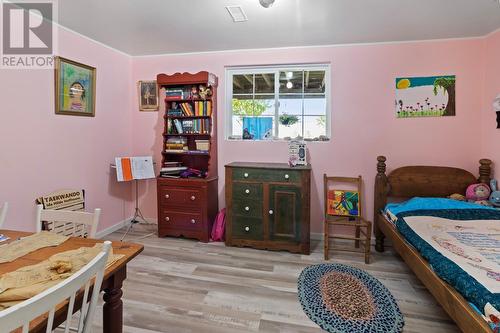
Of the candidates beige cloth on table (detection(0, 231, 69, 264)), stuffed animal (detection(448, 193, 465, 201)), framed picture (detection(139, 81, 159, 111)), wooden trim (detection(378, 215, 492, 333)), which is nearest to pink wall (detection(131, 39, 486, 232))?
stuffed animal (detection(448, 193, 465, 201))

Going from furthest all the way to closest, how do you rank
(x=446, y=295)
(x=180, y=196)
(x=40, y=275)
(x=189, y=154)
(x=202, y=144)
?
(x=189, y=154), (x=202, y=144), (x=180, y=196), (x=446, y=295), (x=40, y=275)

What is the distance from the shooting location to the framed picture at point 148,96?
376cm

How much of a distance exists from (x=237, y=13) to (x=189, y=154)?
183cm

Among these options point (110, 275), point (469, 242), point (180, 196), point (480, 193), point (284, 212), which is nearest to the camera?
point (110, 275)

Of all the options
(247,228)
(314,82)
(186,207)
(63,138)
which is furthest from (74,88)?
(314,82)

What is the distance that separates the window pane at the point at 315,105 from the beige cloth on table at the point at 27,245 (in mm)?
2960

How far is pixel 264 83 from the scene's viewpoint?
3570 mm

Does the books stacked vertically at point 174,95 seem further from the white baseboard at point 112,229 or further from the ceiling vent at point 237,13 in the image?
the white baseboard at point 112,229

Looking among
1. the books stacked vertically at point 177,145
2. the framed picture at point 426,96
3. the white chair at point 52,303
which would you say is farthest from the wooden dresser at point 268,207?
the white chair at point 52,303

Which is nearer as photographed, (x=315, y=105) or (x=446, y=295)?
(x=446, y=295)

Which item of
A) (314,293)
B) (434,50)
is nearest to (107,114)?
(314,293)

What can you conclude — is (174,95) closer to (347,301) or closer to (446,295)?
(347,301)

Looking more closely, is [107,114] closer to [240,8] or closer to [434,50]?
[240,8]

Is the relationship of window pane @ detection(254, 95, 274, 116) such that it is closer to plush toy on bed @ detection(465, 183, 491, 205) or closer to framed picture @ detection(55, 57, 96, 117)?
framed picture @ detection(55, 57, 96, 117)
